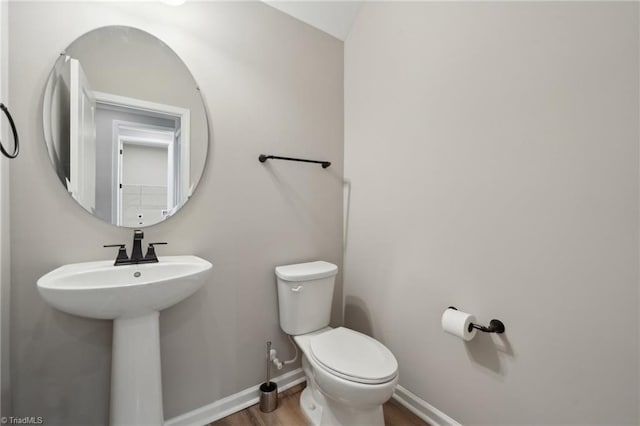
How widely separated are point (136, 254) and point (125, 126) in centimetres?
60

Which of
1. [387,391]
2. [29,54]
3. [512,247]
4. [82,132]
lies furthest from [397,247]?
[29,54]

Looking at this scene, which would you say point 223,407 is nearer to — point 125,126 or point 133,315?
point 133,315

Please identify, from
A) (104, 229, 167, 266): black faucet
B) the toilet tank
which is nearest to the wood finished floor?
the toilet tank

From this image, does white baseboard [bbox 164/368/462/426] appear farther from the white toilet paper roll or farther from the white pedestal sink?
the white toilet paper roll

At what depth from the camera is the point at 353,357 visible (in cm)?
129

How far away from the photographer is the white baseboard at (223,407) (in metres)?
1.39

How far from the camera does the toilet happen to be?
3.71 ft

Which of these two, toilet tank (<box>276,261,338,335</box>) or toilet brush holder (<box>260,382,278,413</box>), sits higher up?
toilet tank (<box>276,261,338,335</box>)

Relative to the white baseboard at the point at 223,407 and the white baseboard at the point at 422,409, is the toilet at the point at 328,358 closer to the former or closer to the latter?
the white baseboard at the point at 223,407

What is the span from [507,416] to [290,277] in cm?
113

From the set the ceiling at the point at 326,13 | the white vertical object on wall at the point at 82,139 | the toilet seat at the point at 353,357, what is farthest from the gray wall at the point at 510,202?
the white vertical object on wall at the point at 82,139

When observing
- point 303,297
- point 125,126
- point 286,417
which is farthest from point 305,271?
point 125,126

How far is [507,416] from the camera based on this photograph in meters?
1.15

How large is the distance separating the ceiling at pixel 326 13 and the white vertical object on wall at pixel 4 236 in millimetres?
1211
